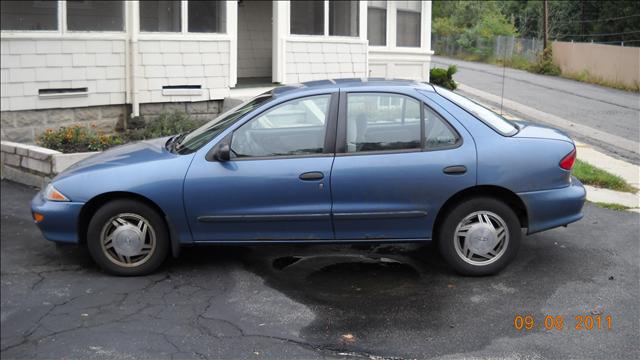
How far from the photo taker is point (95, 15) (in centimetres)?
1177

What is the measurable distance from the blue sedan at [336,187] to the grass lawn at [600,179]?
3718 millimetres

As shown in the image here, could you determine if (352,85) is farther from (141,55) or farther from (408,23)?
(408,23)

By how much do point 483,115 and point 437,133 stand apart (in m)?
0.54

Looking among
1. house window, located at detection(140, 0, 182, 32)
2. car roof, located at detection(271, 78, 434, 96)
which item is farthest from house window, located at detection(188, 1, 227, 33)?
car roof, located at detection(271, 78, 434, 96)

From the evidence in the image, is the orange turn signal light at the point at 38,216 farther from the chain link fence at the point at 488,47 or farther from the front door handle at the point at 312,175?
the chain link fence at the point at 488,47

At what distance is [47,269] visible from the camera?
21.7 feet

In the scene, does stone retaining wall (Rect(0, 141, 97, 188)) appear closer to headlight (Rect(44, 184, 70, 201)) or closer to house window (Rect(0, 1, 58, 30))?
house window (Rect(0, 1, 58, 30))

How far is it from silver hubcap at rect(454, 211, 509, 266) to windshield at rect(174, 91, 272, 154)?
1998 millimetres

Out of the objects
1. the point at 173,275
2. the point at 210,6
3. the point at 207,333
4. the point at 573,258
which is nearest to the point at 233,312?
the point at 207,333

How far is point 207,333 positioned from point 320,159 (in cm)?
176

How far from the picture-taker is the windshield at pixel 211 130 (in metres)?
6.55

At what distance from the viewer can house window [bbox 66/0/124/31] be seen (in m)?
11.5

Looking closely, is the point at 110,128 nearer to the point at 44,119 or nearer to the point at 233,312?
the point at 44,119

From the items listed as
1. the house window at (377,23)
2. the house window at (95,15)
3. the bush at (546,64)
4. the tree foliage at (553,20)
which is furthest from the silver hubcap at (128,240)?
the bush at (546,64)
